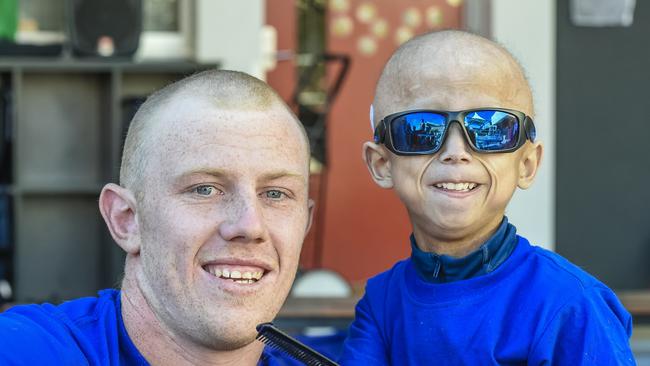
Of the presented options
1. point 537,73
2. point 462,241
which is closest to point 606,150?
point 537,73

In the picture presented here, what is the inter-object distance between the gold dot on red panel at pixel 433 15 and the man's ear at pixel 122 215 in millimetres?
5395

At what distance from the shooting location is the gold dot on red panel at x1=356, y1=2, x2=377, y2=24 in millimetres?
7281

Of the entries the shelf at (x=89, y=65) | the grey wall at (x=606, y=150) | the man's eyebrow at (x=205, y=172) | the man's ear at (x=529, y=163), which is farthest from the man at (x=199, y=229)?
the grey wall at (x=606, y=150)

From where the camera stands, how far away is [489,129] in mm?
2139

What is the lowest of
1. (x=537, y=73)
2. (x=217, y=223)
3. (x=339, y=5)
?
(x=217, y=223)

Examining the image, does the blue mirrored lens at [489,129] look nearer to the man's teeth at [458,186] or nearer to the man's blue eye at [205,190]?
the man's teeth at [458,186]

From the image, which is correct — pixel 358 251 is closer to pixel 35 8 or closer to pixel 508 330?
pixel 35 8

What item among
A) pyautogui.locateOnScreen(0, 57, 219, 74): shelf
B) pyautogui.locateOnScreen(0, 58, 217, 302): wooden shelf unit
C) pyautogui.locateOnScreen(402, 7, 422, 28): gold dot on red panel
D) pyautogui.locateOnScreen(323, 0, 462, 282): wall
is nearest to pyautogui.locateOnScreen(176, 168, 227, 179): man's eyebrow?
pyautogui.locateOnScreen(0, 57, 219, 74): shelf

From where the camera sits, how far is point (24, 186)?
6848 millimetres

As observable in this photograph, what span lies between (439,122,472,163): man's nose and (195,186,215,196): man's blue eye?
45cm

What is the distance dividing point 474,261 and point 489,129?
250mm

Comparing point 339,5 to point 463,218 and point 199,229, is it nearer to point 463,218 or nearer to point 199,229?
point 463,218

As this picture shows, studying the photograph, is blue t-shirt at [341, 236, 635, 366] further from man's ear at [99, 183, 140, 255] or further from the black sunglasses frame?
man's ear at [99, 183, 140, 255]

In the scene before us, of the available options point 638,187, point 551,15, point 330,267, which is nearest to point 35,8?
point 330,267
